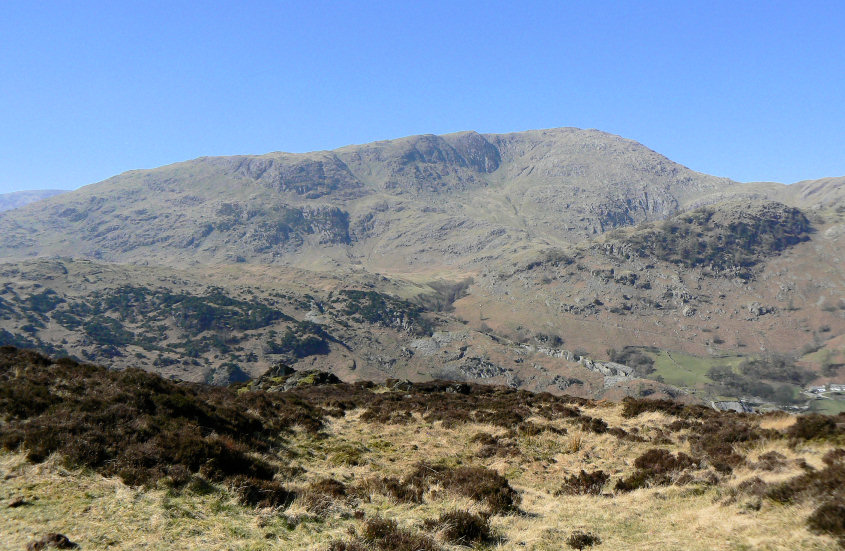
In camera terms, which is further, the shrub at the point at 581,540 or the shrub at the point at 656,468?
the shrub at the point at 656,468

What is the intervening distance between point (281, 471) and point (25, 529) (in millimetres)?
8389

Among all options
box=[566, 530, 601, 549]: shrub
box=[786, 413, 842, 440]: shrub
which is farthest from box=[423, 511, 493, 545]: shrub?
box=[786, 413, 842, 440]: shrub

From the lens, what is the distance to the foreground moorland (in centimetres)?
1206

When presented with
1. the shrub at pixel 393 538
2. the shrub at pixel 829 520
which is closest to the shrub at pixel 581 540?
the shrub at pixel 393 538

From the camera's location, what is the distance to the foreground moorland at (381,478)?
39.6ft

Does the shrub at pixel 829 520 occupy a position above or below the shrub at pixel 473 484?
above

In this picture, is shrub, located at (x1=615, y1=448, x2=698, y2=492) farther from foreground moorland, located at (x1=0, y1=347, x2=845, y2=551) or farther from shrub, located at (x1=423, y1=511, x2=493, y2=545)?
shrub, located at (x1=423, y1=511, x2=493, y2=545)

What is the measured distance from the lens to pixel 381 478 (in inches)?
757

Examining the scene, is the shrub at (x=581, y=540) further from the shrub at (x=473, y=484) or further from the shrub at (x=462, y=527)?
the shrub at (x=473, y=484)

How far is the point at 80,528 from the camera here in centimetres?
1138

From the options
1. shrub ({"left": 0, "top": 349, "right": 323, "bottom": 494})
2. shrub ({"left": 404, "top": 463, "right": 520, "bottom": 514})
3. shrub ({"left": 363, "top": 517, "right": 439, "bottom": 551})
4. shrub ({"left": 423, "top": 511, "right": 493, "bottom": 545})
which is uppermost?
shrub ({"left": 0, "top": 349, "right": 323, "bottom": 494})

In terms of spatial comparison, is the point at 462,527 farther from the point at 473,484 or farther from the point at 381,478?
the point at 381,478

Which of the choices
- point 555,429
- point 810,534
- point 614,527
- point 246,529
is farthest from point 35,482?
point 555,429

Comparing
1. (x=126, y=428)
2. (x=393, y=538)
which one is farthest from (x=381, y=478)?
(x=126, y=428)
